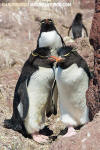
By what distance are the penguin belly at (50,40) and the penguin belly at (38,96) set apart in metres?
2.49

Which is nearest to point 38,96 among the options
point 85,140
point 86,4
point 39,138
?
point 39,138

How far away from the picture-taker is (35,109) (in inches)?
205

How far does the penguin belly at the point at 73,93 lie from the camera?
4.54 meters

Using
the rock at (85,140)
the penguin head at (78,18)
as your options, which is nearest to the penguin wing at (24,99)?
the rock at (85,140)

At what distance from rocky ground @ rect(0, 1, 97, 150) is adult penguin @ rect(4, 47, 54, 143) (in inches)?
10.4

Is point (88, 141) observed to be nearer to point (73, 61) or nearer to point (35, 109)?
point (73, 61)

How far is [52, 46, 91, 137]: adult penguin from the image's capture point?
4.55m

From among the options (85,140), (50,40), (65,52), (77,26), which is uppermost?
(65,52)

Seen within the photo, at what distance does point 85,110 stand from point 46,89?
0.69 meters

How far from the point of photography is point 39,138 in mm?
→ 5180

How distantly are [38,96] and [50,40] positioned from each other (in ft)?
8.71

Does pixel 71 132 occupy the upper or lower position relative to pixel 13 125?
upper

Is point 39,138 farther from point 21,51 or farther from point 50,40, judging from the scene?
point 21,51

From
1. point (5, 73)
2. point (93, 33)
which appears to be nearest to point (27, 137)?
point (93, 33)
